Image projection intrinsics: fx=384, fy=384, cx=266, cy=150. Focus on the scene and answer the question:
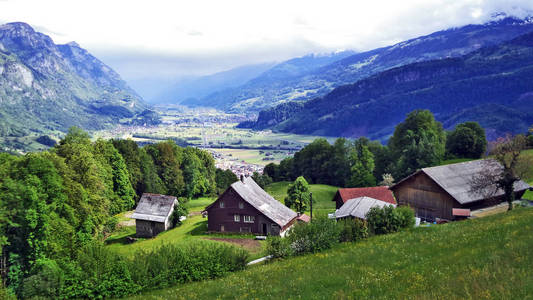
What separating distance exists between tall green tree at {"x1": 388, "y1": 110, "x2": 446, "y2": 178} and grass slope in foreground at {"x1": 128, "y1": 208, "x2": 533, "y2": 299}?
A: 68.7m

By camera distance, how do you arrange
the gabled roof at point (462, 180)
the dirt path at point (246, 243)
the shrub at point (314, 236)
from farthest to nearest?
the gabled roof at point (462, 180) < the dirt path at point (246, 243) < the shrub at point (314, 236)

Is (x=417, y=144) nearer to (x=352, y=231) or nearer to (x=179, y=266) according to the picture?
(x=352, y=231)

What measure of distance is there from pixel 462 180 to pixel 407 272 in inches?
1858

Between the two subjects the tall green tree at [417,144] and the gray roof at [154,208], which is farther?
the tall green tree at [417,144]

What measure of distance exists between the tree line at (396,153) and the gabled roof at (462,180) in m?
29.8

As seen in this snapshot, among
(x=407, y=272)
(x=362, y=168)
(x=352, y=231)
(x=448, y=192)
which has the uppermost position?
(x=362, y=168)

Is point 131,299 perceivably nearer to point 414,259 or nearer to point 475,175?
point 414,259

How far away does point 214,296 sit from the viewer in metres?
21.2

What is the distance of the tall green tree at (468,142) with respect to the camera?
102 meters

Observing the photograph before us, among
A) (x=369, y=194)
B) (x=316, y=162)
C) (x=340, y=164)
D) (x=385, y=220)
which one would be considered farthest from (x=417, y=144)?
(x=385, y=220)

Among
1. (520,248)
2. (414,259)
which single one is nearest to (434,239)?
(414,259)

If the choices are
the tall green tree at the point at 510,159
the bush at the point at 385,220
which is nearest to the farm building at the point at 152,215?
the bush at the point at 385,220

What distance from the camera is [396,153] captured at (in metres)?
109

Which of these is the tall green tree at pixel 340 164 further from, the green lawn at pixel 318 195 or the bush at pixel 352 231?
the bush at pixel 352 231
